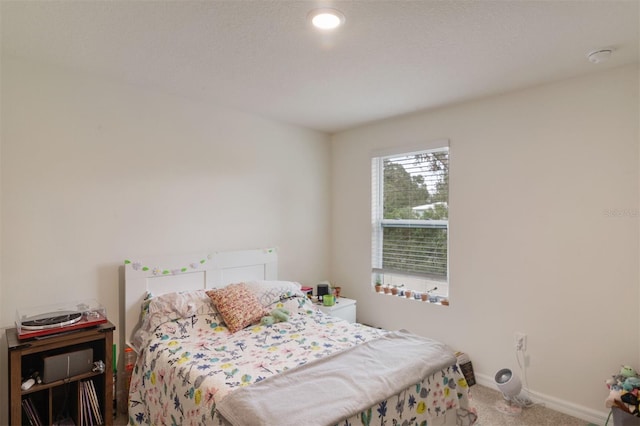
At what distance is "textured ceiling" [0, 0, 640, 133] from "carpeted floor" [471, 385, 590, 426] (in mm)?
2287

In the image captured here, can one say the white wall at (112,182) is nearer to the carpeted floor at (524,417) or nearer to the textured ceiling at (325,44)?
the textured ceiling at (325,44)

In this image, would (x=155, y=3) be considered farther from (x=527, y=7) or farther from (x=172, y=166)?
(x=527, y=7)

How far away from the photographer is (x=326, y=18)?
1.81 metres

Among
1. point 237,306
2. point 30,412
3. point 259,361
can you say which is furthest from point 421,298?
point 30,412

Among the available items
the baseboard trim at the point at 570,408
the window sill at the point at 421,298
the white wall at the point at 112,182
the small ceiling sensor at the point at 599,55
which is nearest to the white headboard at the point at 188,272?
the white wall at the point at 112,182

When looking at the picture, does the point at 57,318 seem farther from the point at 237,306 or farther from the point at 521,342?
the point at 521,342

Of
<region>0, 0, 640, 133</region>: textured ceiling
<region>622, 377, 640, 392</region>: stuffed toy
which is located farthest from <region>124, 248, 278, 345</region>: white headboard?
<region>622, 377, 640, 392</region>: stuffed toy

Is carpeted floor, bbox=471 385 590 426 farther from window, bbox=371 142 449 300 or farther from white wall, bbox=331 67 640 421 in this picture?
window, bbox=371 142 449 300

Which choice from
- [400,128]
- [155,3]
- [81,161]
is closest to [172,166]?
[81,161]

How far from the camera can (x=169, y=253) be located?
2.97 m

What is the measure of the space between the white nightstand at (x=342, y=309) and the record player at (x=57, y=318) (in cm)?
186

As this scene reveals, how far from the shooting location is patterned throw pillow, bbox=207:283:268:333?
8.66 ft

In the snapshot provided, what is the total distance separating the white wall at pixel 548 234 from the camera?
2.41 meters

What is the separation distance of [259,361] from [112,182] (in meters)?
1.73
